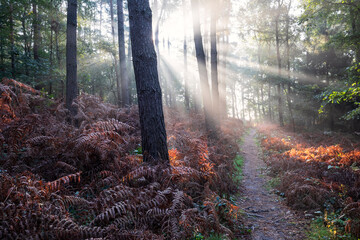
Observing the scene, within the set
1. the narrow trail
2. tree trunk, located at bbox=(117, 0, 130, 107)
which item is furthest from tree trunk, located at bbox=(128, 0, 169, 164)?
tree trunk, located at bbox=(117, 0, 130, 107)

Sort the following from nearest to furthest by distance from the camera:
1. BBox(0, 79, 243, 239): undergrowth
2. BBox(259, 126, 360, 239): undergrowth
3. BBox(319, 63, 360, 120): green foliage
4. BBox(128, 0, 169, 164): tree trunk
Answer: BBox(0, 79, 243, 239): undergrowth < BBox(259, 126, 360, 239): undergrowth < BBox(128, 0, 169, 164): tree trunk < BBox(319, 63, 360, 120): green foliage

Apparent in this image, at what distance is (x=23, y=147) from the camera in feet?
14.7

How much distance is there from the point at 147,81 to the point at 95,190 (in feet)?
8.03

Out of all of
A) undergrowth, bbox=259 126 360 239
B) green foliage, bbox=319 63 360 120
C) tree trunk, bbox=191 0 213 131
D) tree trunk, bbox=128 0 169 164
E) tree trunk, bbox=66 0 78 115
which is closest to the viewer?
undergrowth, bbox=259 126 360 239

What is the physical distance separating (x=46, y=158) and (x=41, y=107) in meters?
4.38

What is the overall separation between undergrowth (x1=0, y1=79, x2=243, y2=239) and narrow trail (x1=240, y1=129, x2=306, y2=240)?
41 cm

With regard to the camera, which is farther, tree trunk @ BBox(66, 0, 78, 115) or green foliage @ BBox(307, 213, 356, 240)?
tree trunk @ BBox(66, 0, 78, 115)

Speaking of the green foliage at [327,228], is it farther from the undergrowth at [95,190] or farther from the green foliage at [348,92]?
the green foliage at [348,92]

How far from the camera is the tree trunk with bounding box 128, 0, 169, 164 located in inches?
177

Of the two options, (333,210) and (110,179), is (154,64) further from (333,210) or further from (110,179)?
(333,210)

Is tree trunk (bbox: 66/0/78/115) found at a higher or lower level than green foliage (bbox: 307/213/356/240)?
higher

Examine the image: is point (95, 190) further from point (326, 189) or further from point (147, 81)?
point (326, 189)

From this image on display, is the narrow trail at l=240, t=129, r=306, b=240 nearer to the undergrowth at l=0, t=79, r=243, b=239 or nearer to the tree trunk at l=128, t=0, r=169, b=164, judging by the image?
the undergrowth at l=0, t=79, r=243, b=239

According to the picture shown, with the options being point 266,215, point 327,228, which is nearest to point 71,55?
point 266,215
